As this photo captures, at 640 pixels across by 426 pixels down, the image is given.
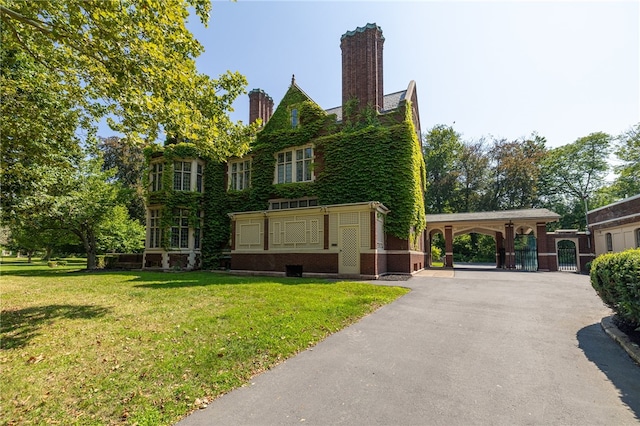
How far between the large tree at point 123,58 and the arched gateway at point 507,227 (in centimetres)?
2209

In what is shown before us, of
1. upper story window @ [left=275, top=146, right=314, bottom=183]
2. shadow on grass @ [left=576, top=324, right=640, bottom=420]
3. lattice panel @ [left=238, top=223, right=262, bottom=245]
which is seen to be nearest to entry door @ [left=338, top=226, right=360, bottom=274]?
lattice panel @ [left=238, top=223, right=262, bottom=245]

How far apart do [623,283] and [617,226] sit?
22524mm

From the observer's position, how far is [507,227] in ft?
79.0

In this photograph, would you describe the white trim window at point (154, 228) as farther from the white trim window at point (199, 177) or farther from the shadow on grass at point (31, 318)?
the shadow on grass at point (31, 318)

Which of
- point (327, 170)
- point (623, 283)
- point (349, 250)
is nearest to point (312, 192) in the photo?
point (327, 170)

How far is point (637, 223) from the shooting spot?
782 inches

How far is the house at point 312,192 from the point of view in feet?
51.8

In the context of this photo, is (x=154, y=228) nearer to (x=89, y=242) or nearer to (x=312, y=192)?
(x=89, y=242)

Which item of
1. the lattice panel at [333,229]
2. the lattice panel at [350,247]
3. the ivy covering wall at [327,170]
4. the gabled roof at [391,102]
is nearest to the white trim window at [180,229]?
the ivy covering wall at [327,170]

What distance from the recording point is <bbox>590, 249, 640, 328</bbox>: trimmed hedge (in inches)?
197

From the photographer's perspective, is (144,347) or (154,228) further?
(154,228)

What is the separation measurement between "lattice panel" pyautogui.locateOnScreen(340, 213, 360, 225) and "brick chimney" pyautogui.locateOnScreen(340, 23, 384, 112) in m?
7.62

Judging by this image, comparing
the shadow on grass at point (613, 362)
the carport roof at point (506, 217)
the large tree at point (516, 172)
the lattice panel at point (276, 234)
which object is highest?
the large tree at point (516, 172)

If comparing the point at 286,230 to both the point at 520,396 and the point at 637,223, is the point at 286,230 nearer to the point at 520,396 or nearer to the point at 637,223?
the point at 520,396
